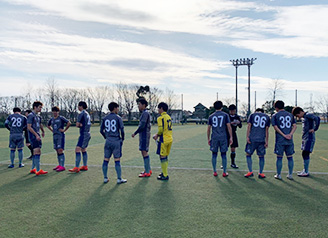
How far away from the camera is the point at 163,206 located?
4746 mm

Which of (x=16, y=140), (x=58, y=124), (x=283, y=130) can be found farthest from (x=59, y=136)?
(x=283, y=130)

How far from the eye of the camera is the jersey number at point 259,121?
22.8 ft

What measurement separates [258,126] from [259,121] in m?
0.13

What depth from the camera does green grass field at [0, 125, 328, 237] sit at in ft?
12.3

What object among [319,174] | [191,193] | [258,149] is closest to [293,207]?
[191,193]

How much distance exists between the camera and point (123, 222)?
4016 millimetres

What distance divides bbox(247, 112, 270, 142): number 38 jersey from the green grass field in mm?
1042

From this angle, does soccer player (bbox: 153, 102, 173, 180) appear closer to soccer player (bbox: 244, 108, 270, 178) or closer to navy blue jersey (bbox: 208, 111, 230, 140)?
navy blue jersey (bbox: 208, 111, 230, 140)

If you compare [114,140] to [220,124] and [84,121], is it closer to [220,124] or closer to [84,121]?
[84,121]

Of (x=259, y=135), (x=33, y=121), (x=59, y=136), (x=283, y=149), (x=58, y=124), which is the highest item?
(x=33, y=121)

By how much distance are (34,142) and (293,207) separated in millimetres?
6462

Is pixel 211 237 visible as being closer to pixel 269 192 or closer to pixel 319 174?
pixel 269 192

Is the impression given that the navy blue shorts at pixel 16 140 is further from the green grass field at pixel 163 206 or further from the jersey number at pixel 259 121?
the jersey number at pixel 259 121

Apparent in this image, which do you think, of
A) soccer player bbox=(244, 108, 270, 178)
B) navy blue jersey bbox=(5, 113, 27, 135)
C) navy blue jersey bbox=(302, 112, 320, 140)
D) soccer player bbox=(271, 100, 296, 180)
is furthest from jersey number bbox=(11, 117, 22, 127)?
navy blue jersey bbox=(302, 112, 320, 140)
